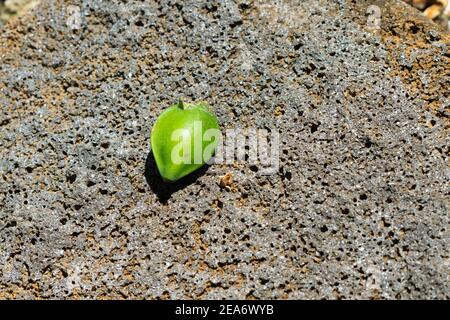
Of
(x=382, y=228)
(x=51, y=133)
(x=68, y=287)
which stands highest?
(x=382, y=228)

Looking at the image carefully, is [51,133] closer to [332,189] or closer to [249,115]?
[249,115]

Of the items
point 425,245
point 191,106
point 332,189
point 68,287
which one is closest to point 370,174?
point 332,189
